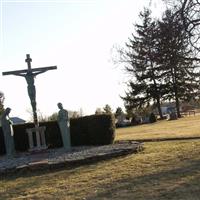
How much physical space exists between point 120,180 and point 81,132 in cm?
990

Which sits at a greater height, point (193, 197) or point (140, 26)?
point (140, 26)

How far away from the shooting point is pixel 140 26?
6594 centimetres

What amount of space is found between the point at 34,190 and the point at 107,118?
9276mm

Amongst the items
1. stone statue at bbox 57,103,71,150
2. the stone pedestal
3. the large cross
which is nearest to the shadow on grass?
stone statue at bbox 57,103,71,150

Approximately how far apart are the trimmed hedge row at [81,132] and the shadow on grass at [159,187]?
8.59 meters

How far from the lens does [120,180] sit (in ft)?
39.3

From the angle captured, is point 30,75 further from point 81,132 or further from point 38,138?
point 81,132

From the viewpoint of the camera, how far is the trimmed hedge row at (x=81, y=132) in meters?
21.1

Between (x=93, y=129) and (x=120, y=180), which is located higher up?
(x=93, y=129)

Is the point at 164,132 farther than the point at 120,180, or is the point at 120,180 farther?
the point at 164,132

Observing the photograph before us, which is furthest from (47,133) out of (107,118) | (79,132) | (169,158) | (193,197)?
(193,197)

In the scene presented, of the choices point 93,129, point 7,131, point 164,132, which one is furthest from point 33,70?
point 164,132

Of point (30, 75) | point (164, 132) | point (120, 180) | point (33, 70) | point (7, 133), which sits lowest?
point (120, 180)

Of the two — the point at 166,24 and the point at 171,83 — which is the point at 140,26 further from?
the point at 166,24
